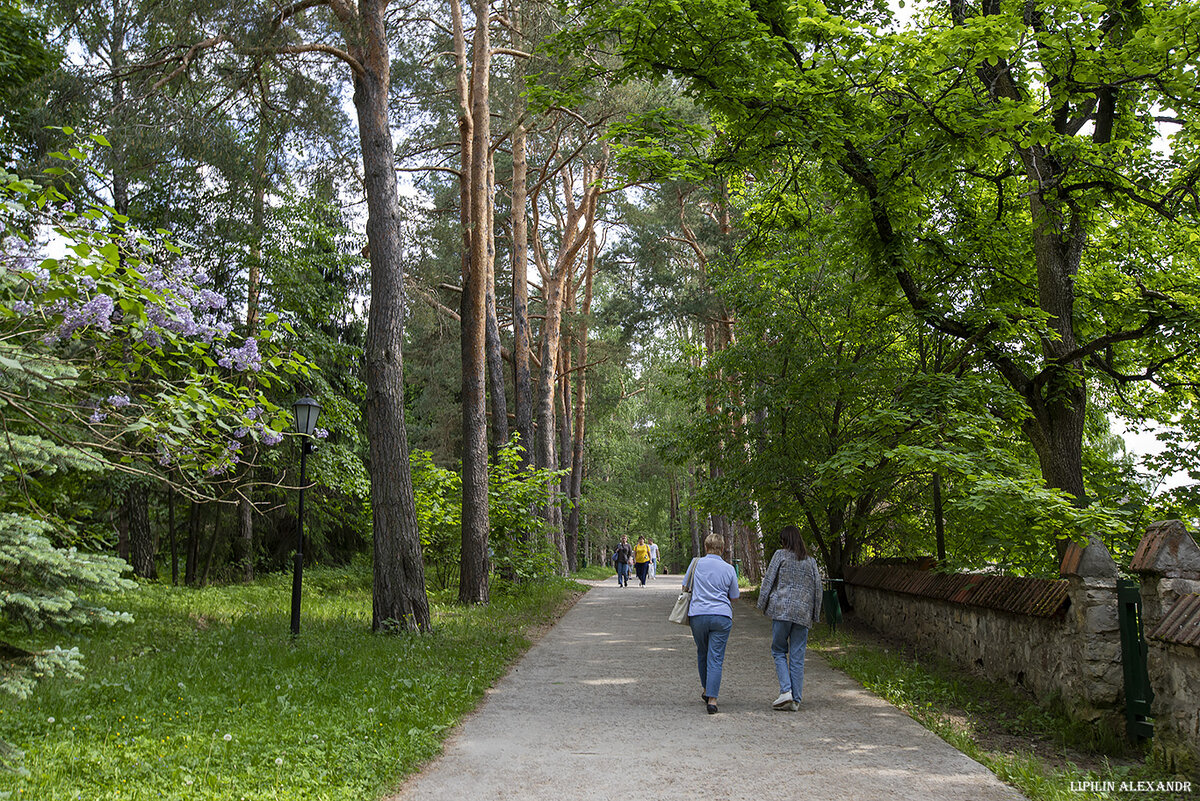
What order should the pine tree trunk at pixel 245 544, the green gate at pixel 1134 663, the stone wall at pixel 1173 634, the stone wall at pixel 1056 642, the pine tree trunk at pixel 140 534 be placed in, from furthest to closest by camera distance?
1. the pine tree trunk at pixel 245 544
2. the pine tree trunk at pixel 140 534
3. the stone wall at pixel 1056 642
4. the green gate at pixel 1134 663
5. the stone wall at pixel 1173 634

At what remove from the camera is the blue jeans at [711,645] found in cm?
718

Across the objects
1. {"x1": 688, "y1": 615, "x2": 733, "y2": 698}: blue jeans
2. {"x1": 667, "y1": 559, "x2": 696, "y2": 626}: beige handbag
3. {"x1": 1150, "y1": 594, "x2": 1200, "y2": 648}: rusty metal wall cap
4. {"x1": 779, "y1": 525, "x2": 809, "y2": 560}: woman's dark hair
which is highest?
{"x1": 779, "y1": 525, "x2": 809, "y2": 560}: woman's dark hair

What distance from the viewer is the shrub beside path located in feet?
15.9

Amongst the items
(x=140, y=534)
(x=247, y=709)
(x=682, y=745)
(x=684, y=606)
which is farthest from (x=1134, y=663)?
(x=140, y=534)

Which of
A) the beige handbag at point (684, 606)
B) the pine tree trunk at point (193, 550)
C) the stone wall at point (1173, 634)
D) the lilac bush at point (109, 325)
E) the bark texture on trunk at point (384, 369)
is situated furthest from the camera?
the pine tree trunk at point (193, 550)

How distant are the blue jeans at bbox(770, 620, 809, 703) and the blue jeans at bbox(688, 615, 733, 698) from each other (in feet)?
1.51

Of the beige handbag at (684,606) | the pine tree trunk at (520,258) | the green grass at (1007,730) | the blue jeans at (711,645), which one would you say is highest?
the pine tree trunk at (520,258)

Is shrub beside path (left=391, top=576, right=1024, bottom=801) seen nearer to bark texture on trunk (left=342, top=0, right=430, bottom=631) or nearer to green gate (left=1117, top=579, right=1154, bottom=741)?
green gate (left=1117, top=579, right=1154, bottom=741)

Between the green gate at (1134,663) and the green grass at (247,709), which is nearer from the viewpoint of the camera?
the green grass at (247,709)

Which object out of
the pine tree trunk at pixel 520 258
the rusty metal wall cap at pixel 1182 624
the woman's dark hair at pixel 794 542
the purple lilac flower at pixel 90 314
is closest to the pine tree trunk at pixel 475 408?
the pine tree trunk at pixel 520 258

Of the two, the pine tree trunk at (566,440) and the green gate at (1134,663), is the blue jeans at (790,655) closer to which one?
the green gate at (1134,663)

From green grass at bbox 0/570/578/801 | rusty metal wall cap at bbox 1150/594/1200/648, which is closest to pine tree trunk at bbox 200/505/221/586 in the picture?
green grass at bbox 0/570/578/801

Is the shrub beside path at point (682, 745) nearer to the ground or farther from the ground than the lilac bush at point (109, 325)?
nearer to the ground

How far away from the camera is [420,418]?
2741cm
